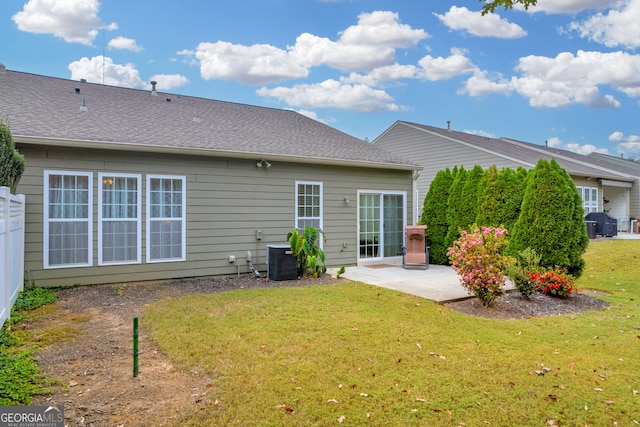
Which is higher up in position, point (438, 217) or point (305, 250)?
point (438, 217)

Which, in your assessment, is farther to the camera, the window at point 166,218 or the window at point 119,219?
the window at point 166,218

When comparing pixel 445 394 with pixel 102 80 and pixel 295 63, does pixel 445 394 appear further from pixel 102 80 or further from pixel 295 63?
pixel 295 63

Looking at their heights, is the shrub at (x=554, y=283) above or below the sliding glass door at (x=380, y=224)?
below

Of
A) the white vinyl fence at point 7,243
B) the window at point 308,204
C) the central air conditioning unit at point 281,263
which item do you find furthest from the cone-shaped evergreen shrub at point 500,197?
the white vinyl fence at point 7,243

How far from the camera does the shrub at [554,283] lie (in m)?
6.67

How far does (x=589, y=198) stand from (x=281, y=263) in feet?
56.1

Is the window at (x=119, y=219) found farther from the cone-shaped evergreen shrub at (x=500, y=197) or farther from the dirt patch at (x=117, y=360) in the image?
the cone-shaped evergreen shrub at (x=500, y=197)

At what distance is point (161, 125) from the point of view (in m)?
8.68

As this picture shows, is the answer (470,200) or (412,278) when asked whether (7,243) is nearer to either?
(412,278)

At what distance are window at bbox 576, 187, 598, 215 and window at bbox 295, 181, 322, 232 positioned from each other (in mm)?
14429

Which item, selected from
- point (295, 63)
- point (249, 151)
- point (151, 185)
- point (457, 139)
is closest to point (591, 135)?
point (457, 139)

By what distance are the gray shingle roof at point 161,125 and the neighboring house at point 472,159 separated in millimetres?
7151

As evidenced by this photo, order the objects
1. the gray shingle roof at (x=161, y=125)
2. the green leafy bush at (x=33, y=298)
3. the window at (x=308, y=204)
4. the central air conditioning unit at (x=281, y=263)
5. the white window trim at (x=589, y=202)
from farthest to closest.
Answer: the white window trim at (x=589, y=202)
the window at (x=308, y=204)
the central air conditioning unit at (x=281, y=263)
the gray shingle roof at (x=161, y=125)
the green leafy bush at (x=33, y=298)

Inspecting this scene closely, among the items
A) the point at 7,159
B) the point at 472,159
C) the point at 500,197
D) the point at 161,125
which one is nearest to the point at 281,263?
the point at 161,125
